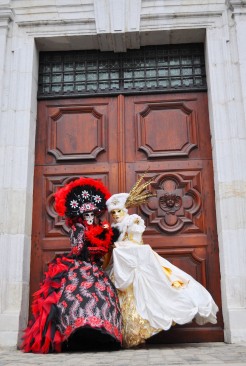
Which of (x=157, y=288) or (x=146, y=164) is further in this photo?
(x=146, y=164)

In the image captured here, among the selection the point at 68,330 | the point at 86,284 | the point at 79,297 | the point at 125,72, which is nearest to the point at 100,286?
the point at 86,284

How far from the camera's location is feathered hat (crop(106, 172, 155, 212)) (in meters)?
4.93

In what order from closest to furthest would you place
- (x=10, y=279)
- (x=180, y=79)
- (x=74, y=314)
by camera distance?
(x=74, y=314), (x=10, y=279), (x=180, y=79)

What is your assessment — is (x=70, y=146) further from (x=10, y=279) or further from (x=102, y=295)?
(x=102, y=295)

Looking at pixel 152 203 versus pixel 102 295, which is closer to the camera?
pixel 102 295

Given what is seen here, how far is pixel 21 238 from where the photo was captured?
5.25 metres

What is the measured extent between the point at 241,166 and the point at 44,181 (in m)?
2.22

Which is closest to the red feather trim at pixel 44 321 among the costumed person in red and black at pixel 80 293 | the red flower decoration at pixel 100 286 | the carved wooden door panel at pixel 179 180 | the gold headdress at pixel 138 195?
the costumed person in red and black at pixel 80 293

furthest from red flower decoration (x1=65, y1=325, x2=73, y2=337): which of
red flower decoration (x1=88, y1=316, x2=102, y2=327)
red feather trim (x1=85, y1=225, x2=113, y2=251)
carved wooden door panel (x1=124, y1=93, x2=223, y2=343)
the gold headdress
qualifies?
the gold headdress

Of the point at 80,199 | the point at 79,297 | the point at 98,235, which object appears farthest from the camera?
the point at 80,199

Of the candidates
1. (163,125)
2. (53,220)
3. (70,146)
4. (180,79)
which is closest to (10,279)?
(53,220)

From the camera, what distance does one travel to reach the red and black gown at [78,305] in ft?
13.7

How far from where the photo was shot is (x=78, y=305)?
4.21 metres

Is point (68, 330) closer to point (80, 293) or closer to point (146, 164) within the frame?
point (80, 293)
